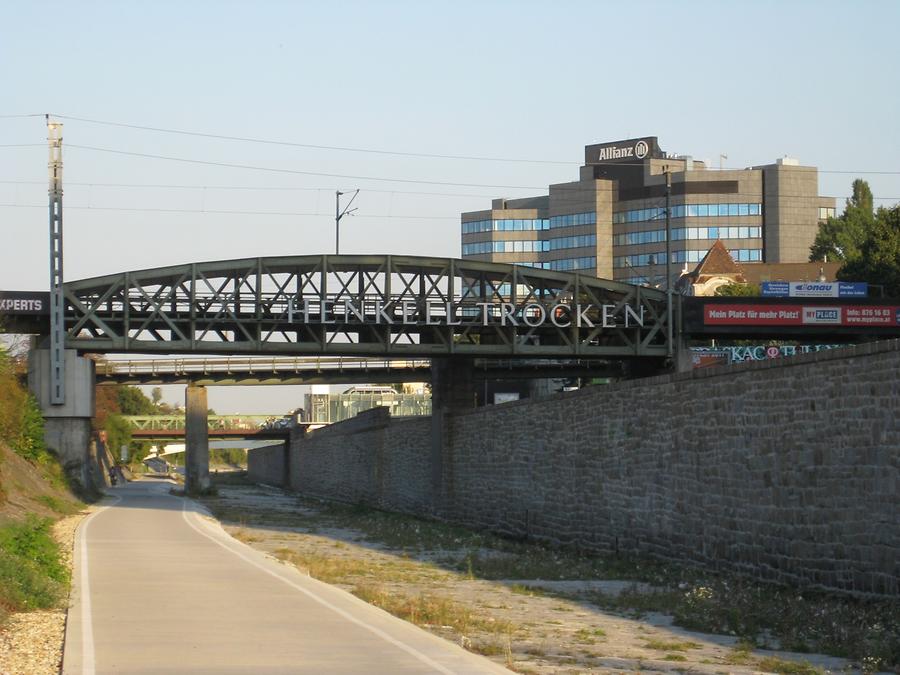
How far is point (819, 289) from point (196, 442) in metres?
40.6

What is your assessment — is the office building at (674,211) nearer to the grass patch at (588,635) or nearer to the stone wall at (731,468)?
the stone wall at (731,468)

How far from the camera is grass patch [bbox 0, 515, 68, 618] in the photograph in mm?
15281

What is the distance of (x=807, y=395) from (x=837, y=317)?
164ft

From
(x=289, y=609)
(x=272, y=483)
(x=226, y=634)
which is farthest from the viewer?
(x=272, y=483)

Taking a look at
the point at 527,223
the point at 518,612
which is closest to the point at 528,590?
the point at 518,612

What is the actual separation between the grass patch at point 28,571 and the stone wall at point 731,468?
10.6 metres

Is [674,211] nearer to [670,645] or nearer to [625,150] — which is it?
[625,150]

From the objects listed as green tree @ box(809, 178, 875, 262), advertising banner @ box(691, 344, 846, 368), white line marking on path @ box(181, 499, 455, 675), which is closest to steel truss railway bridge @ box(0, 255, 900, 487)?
advertising banner @ box(691, 344, 846, 368)

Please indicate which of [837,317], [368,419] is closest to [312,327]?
[368,419]

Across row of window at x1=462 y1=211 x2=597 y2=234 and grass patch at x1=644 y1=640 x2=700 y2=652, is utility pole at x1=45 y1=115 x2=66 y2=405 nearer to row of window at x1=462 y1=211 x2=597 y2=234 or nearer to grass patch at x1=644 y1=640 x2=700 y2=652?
grass patch at x1=644 y1=640 x2=700 y2=652

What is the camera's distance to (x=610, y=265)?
15488cm

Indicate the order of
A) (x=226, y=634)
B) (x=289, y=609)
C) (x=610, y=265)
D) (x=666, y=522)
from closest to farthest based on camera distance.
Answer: (x=226, y=634), (x=289, y=609), (x=666, y=522), (x=610, y=265)

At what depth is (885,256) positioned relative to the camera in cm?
8412

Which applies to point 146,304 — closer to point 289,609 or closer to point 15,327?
point 15,327
